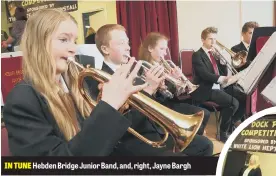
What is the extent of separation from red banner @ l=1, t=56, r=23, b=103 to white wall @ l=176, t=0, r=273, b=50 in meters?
0.80

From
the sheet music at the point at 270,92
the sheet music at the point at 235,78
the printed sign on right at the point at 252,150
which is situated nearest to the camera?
the printed sign on right at the point at 252,150

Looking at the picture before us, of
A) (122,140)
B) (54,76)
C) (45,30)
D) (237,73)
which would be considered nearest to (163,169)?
(122,140)

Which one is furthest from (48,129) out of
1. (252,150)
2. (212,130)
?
(252,150)

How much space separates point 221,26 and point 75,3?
0.71 meters

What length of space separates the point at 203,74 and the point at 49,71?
0.74 meters

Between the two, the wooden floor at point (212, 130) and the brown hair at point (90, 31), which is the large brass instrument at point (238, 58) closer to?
the wooden floor at point (212, 130)

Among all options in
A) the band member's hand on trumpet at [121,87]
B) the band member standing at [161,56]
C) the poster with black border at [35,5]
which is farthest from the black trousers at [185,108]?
the poster with black border at [35,5]

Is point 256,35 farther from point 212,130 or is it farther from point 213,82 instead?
point 212,130

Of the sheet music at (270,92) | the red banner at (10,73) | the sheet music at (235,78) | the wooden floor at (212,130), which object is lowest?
the wooden floor at (212,130)

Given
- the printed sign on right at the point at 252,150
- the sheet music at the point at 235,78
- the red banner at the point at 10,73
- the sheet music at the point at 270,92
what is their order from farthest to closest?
the red banner at the point at 10,73 → the sheet music at the point at 235,78 → the sheet music at the point at 270,92 → the printed sign on right at the point at 252,150

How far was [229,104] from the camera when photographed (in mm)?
1724

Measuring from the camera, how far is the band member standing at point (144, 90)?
5.62ft

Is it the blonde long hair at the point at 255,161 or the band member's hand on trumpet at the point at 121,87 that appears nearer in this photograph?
the blonde long hair at the point at 255,161

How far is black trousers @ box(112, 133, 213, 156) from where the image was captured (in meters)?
1.71
